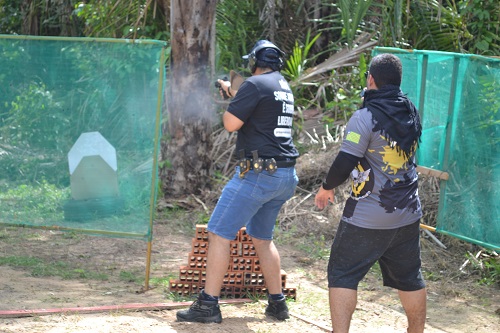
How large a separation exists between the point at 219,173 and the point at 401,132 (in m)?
5.84

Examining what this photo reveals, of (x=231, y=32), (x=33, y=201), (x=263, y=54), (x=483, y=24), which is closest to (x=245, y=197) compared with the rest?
(x=263, y=54)

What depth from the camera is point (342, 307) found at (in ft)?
15.7

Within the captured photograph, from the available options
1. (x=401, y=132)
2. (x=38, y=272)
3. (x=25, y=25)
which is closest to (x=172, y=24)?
(x=38, y=272)

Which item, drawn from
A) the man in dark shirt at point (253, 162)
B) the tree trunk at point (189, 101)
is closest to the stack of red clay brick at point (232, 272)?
the man in dark shirt at point (253, 162)

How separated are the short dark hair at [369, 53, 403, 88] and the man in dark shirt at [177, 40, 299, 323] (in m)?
0.99

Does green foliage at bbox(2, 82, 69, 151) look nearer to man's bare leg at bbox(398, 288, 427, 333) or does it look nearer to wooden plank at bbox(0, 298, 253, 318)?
wooden plank at bbox(0, 298, 253, 318)

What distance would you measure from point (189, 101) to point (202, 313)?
440 centimetres

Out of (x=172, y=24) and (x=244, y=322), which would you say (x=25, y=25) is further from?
(x=244, y=322)

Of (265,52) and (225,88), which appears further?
(225,88)

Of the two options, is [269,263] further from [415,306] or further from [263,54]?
[263,54]

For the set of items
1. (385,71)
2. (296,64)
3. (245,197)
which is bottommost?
(245,197)

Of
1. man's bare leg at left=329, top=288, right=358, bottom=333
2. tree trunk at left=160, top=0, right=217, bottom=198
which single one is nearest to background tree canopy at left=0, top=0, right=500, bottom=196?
tree trunk at left=160, top=0, right=217, bottom=198

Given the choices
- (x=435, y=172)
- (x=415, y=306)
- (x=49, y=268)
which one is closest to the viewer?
(x=415, y=306)

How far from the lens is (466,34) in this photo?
1064 centimetres
